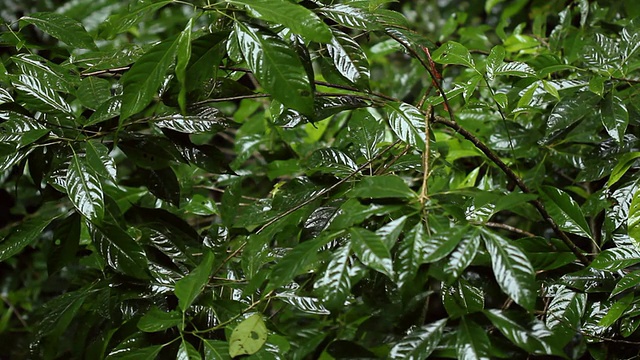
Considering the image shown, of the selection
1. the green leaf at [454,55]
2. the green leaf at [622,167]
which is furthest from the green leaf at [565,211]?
the green leaf at [454,55]

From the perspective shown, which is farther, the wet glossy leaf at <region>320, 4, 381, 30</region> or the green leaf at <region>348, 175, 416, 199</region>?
the wet glossy leaf at <region>320, 4, 381, 30</region>

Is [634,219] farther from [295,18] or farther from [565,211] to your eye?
[295,18]

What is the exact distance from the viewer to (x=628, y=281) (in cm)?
78

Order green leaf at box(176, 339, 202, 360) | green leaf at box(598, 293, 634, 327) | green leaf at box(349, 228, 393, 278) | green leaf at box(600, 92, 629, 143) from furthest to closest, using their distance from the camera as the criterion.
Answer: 1. green leaf at box(600, 92, 629, 143)
2. green leaf at box(598, 293, 634, 327)
3. green leaf at box(176, 339, 202, 360)
4. green leaf at box(349, 228, 393, 278)

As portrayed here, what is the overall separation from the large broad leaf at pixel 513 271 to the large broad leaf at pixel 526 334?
0.04 m

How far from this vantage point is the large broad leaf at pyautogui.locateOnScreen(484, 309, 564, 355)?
602 mm

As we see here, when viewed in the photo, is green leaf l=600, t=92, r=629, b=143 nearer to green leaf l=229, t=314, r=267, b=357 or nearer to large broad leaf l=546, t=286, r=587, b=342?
large broad leaf l=546, t=286, r=587, b=342

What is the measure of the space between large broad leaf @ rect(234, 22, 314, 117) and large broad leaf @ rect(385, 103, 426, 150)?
143mm

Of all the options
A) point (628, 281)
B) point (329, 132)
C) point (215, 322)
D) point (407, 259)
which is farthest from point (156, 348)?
point (329, 132)

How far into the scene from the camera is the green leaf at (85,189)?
0.79 meters

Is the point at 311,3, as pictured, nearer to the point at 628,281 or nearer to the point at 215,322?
the point at 215,322

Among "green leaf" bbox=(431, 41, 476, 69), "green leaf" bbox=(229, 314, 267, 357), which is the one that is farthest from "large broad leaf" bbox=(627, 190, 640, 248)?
"green leaf" bbox=(229, 314, 267, 357)

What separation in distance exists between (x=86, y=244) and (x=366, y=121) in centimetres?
59

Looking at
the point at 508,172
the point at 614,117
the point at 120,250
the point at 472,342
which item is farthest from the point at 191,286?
the point at 614,117
